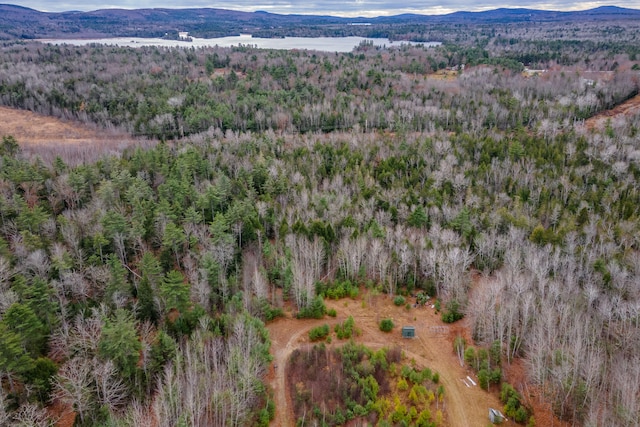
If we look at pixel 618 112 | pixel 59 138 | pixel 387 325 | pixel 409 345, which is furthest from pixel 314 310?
pixel 618 112

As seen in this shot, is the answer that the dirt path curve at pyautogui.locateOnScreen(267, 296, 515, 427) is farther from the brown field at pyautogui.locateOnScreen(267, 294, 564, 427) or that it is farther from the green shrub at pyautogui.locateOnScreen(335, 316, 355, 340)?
the green shrub at pyautogui.locateOnScreen(335, 316, 355, 340)

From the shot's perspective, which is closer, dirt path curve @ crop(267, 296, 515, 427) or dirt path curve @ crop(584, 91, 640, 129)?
dirt path curve @ crop(267, 296, 515, 427)

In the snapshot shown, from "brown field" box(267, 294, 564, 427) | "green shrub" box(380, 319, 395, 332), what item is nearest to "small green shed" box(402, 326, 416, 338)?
"brown field" box(267, 294, 564, 427)

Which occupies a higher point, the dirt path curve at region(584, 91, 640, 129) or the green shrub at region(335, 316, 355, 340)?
the dirt path curve at region(584, 91, 640, 129)

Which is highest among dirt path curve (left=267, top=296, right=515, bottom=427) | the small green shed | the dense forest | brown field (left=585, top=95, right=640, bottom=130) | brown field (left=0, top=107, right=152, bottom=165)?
brown field (left=585, top=95, right=640, bottom=130)

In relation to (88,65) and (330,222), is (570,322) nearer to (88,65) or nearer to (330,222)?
(330,222)

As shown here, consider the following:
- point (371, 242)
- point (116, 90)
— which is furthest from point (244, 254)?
point (116, 90)

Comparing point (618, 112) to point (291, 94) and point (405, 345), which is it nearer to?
point (291, 94)
